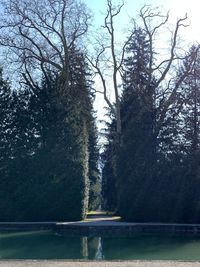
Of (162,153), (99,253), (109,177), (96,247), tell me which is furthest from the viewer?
(109,177)

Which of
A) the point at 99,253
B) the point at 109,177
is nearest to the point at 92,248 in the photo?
the point at 99,253

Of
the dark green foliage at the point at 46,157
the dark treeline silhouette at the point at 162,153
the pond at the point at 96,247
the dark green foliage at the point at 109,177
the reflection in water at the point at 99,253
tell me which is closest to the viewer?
the reflection in water at the point at 99,253

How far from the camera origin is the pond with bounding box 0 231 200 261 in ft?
45.6

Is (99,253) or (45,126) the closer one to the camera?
(99,253)

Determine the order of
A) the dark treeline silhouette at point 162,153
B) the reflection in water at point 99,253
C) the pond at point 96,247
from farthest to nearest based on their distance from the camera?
the dark treeline silhouette at point 162,153, the pond at point 96,247, the reflection in water at point 99,253

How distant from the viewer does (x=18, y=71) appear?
28.3 metres

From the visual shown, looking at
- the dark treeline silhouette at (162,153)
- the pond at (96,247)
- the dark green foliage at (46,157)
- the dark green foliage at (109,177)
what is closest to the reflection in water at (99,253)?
the pond at (96,247)

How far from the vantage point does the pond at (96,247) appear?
13.9 m

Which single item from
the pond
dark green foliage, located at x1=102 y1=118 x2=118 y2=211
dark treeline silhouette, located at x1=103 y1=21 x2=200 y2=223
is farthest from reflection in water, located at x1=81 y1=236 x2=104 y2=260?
dark green foliage, located at x1=102 y1=118 x2=118 y2=211

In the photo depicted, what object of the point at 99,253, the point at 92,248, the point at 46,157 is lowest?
the point at 99,253

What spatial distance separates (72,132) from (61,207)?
4.04 m

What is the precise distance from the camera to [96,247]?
1620 centimetres

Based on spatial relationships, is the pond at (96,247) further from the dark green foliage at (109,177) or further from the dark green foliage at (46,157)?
the dark green foliage at (109,177)

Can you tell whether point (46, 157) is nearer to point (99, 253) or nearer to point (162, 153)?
point (162, 153)
